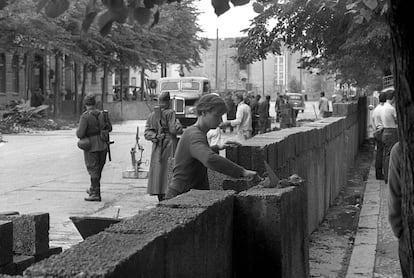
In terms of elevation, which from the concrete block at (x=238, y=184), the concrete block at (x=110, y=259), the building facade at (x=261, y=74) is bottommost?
the concrete block at (x=238, y=184)

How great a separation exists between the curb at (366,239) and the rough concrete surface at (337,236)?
0.11m

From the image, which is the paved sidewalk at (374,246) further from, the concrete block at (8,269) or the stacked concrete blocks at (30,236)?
the concrete block at (8,269)

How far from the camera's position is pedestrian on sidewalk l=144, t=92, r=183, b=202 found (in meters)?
10.5

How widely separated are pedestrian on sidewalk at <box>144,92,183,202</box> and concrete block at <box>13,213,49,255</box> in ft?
14.8

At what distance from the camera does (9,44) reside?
33906 millimetres

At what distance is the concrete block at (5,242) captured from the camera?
206 inches

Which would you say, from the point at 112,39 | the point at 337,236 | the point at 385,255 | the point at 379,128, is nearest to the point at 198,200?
the point at 385,255

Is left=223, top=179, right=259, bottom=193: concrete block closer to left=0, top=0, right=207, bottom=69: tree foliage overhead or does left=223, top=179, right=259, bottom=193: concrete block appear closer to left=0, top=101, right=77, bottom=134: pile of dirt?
left=0, top=0, right=207, bottom=69: tree foliage overhead

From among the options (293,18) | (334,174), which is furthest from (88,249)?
(293,18)

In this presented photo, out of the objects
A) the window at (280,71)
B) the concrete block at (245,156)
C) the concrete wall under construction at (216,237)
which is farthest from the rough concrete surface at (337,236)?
the window at (280,71)

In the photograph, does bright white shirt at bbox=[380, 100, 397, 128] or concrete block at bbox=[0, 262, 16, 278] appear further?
bright white shirt at bbox=[380, 100, 397, 128]

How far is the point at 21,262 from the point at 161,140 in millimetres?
5259

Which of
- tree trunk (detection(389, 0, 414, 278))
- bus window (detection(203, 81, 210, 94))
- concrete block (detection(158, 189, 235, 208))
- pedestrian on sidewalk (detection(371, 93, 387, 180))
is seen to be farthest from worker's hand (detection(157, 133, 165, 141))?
bus window (detection(203, 81, 210, 94))

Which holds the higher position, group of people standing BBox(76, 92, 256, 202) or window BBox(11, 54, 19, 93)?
window BBox(11, 54, 19, 93)
